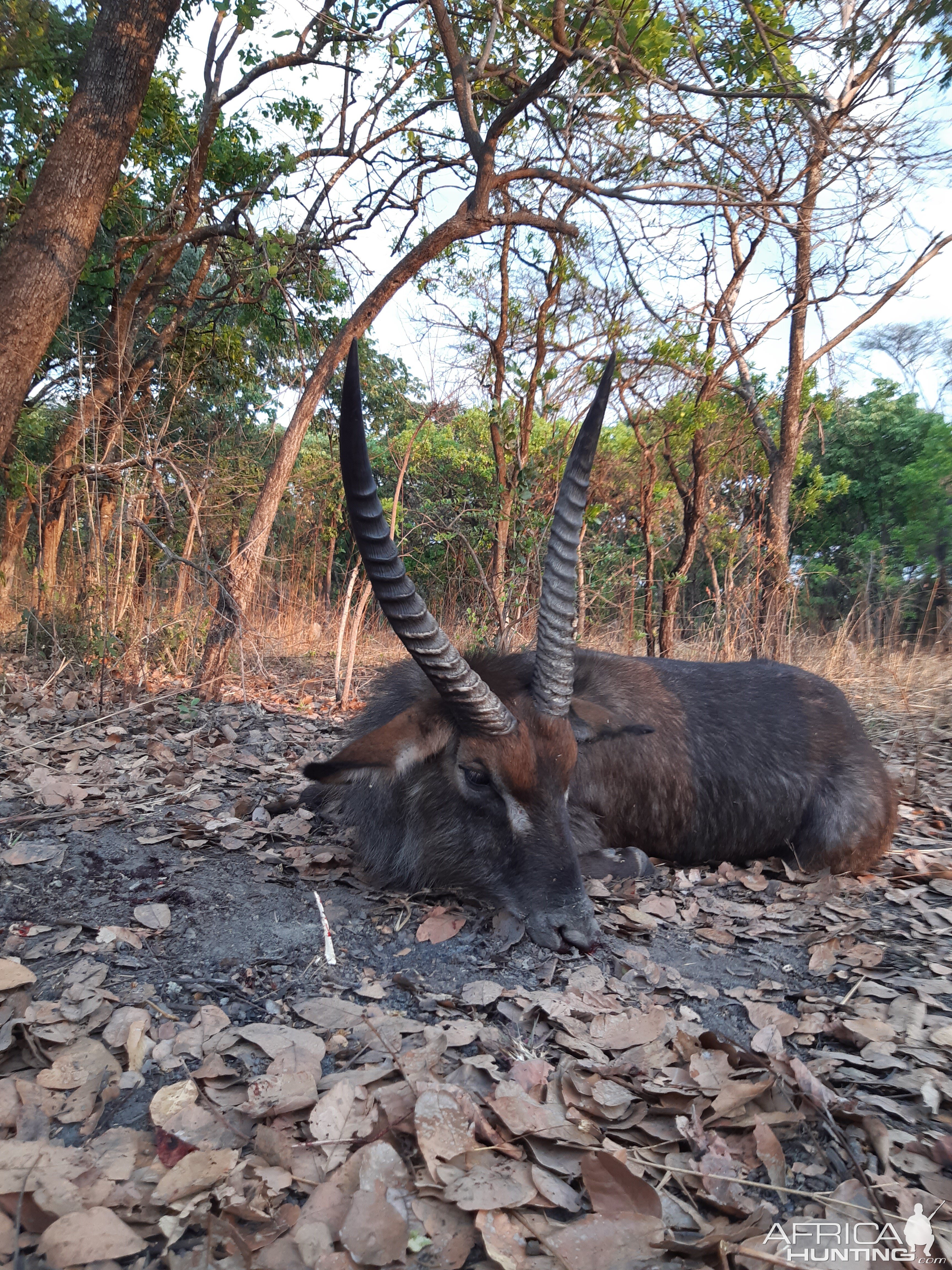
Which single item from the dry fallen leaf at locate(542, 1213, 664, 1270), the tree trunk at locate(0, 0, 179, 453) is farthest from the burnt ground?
the tree trunk at locate(0, 0, 179, 453)

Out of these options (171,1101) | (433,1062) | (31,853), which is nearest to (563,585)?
(433,1062)

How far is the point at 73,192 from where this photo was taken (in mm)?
5719

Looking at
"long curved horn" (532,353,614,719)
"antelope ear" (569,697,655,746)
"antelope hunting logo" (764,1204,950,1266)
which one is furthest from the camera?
"antelope ear" (569,697,655,746)

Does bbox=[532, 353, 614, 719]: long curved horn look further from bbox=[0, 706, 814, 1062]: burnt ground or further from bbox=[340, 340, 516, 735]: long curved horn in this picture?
bbox=[0, 706, 814, 1062]: burnt ground

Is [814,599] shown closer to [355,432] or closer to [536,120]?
[536,120]

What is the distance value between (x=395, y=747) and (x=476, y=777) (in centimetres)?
39

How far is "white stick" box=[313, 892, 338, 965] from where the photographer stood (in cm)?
271

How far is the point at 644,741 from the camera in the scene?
13.5 ft

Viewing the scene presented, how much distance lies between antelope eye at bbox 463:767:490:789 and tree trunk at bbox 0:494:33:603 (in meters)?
9.56

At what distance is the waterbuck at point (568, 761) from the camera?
119 inches

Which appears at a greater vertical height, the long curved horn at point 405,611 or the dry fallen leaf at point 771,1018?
the long curved horn at point 405,611

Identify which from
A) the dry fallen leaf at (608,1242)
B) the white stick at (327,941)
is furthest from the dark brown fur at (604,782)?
the dry fallen leaf at (608,1242)

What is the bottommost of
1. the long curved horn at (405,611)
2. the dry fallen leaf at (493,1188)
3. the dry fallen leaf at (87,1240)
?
the dry fallen leaf at (87,1240)

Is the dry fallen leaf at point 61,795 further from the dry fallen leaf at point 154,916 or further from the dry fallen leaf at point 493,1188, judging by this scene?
the dry fallen leaf at point 493,1188
